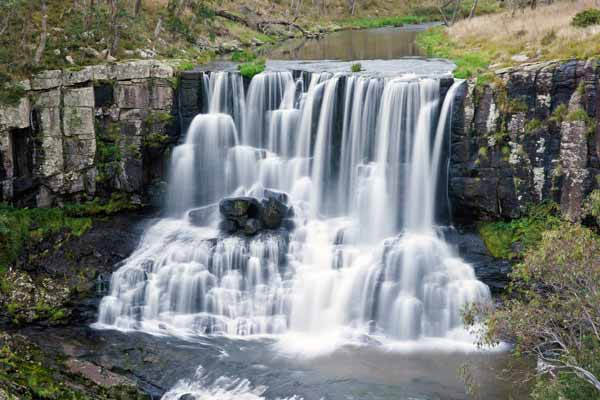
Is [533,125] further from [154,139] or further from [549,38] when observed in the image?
[154,139]

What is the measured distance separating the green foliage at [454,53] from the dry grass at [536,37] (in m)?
0.52

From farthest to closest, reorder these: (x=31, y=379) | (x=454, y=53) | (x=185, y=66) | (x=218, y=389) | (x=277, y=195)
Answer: (x=454, y=53) → (x=185, y=66) → (x=277, y=195) → (x=218, y=389) → (x=31, y=379)

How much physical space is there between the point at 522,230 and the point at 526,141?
11.0 feet

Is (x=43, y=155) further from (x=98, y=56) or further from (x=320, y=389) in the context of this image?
(x=320, y=389)

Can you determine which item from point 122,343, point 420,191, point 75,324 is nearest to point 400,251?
point 420,191

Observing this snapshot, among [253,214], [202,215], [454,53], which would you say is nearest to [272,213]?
[253,214]

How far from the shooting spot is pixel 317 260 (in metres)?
25.6

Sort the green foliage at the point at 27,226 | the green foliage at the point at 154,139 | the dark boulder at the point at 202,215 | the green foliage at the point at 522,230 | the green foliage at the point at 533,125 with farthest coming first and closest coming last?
the green foliage at the point at 154,139 → the dark boulder at the point at 202,215 → the green foliage at the point at 27,226 → the green foliage at the point at 533,125 → the green foliage at the point at 522,230

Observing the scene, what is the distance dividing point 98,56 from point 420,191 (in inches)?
630

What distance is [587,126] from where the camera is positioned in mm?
23750

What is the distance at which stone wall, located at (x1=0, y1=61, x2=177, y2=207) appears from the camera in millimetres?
27797

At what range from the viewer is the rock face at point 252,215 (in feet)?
87.2

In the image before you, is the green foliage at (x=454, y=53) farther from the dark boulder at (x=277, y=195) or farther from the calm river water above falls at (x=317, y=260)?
the dark boulder at (x=277, y=195)

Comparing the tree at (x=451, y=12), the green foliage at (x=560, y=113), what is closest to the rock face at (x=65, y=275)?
the green foliage at (x=560, y=113)
